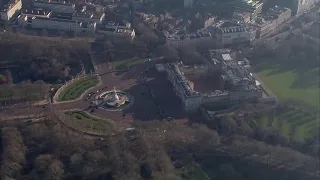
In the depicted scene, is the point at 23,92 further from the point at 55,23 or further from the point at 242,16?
the point at 242,16

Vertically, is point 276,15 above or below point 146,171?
above

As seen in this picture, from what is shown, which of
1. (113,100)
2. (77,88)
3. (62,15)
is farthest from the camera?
(62,15)

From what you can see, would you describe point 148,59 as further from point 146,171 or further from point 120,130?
point 146,171

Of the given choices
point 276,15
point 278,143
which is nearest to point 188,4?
point 276,15

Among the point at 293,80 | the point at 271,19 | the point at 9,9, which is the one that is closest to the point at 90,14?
the point at 9,9

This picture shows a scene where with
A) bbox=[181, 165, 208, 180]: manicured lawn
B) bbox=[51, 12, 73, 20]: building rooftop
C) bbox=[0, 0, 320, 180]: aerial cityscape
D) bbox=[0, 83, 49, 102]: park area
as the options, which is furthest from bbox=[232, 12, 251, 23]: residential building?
bbox=[181, 165, 208, 180]: manicured lawn

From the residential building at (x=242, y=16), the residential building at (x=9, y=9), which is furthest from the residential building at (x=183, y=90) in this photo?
the residential building at (x=9, y=9)
